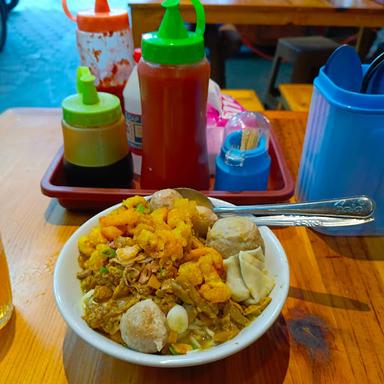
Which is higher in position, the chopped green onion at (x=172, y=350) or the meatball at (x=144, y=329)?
the meatball at (x=144, y=329)

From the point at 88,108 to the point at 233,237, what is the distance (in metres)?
0.35

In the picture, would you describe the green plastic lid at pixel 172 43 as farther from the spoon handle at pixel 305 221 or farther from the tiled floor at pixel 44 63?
the tiled floor at pixel 44 63

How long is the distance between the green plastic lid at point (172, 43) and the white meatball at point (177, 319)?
379 millimetres

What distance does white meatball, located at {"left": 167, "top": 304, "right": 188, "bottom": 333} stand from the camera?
449mm

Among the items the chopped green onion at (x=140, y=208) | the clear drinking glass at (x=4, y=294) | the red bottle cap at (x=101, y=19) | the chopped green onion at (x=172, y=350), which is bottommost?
the clear drinking glass at (x=4, y=294)

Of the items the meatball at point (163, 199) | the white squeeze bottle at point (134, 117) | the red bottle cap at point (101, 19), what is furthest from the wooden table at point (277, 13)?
the meatball at point (163, 199)

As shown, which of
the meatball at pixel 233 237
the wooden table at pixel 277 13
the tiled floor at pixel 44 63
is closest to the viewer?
the meatball at pixel 233 237

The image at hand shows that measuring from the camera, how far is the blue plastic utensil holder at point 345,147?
60cm

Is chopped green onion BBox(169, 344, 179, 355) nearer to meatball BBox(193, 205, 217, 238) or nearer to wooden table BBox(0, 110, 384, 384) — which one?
wooden table BBox(0, 110, 384, 384)

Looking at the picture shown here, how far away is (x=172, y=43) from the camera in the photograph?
24.5 inches

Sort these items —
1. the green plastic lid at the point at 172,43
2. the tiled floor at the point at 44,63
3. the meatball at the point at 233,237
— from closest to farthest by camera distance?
the meatball at the point at 233,237 → the green plastic lid at the point at 172,43 → the tiled floor at the point at 44,63

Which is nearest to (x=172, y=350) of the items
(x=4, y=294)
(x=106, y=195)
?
(x=4, y=294)

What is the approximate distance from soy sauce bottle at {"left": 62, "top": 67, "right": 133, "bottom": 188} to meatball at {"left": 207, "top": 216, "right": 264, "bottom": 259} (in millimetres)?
278

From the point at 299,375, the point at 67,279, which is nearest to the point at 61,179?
the point at 67,279
